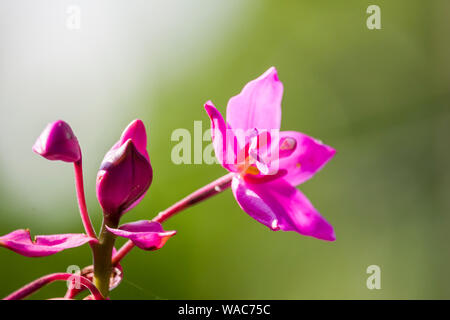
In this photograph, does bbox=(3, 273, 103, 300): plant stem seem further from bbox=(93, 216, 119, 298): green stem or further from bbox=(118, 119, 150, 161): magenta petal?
bbox=(118, 119, 150, 161): magenta petal

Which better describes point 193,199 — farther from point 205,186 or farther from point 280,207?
point 280,207

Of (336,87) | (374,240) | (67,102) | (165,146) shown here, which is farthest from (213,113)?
(336,87)

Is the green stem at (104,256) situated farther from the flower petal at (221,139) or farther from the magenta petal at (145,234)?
the flower petal at (221,139)

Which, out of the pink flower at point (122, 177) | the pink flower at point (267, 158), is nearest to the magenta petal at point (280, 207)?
the pink flower at point (267, 158)

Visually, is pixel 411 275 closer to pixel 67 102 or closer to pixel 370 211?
pixel 370 211

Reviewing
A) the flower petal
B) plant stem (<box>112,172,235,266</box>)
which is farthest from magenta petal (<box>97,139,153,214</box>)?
the flower petal

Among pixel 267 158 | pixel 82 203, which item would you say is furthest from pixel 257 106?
pixel 82 203
